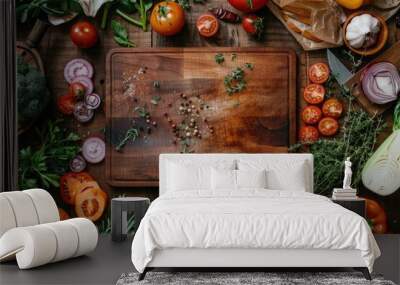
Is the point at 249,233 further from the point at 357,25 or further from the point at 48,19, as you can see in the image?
the point at 48,19

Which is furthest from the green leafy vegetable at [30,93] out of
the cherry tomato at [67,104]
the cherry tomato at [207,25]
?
the cherry tomato at [207,25]

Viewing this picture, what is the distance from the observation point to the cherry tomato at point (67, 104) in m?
7.20

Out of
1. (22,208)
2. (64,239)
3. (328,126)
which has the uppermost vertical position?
(328,126)

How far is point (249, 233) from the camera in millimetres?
4715

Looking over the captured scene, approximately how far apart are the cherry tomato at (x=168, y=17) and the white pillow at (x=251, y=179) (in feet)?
5.58

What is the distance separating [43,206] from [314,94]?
305 cm

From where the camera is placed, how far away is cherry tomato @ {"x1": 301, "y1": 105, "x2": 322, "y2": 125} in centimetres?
701

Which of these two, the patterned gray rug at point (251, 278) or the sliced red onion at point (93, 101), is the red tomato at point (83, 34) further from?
the patterned gray rug at point (251, 278)

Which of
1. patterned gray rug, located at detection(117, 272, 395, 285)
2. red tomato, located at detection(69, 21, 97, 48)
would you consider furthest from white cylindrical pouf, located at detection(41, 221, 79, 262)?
red tomato, located at detection(69, 21, 97, 48)

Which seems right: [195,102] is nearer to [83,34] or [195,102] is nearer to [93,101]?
[93,101]

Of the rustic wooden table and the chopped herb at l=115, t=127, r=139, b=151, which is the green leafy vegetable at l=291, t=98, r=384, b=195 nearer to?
the rustic wooden table

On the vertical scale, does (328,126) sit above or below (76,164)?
above

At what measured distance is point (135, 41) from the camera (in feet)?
23.7

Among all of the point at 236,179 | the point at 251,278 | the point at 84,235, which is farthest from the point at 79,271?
the point at 236,179
